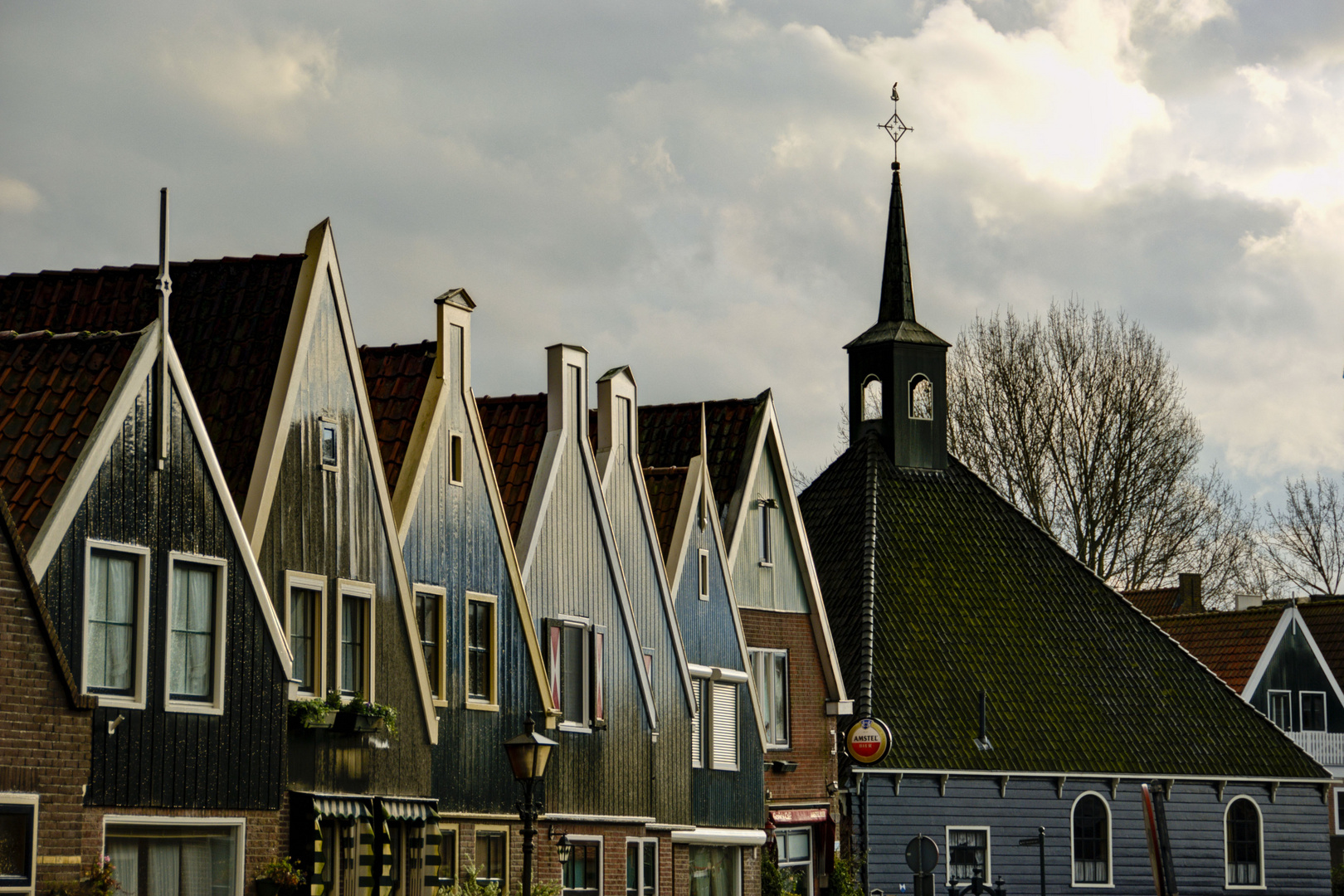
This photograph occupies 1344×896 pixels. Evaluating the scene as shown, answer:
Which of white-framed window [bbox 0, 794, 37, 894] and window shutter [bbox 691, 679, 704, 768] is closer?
white-framed window [bbox 0, 794, 37, 894]

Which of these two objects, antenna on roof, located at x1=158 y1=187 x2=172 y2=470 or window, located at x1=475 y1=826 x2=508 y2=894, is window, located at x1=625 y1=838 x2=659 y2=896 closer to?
window, located at x1=475 y1=826 x2=508 y2=894

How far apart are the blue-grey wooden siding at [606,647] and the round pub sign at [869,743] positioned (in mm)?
8087

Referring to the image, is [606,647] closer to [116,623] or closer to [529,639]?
[529,639]

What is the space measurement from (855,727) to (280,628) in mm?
19045

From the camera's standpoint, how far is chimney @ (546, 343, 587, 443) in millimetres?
29703

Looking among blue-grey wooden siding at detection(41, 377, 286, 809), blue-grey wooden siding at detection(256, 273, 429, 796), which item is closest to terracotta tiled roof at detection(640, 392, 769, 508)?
blue-grey wooden siding at detection(256, 273, 429, 796)

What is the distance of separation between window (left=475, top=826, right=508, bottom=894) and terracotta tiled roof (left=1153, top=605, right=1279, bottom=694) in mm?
32137

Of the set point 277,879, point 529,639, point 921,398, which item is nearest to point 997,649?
point 921,398

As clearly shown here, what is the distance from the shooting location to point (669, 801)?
32031 mm

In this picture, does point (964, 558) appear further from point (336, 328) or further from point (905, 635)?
point (336, 328)

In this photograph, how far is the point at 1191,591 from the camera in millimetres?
58031

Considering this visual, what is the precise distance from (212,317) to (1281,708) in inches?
1560

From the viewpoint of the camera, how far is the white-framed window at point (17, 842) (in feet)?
57.5

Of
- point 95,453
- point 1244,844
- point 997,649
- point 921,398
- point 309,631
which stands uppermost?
point 921,398
